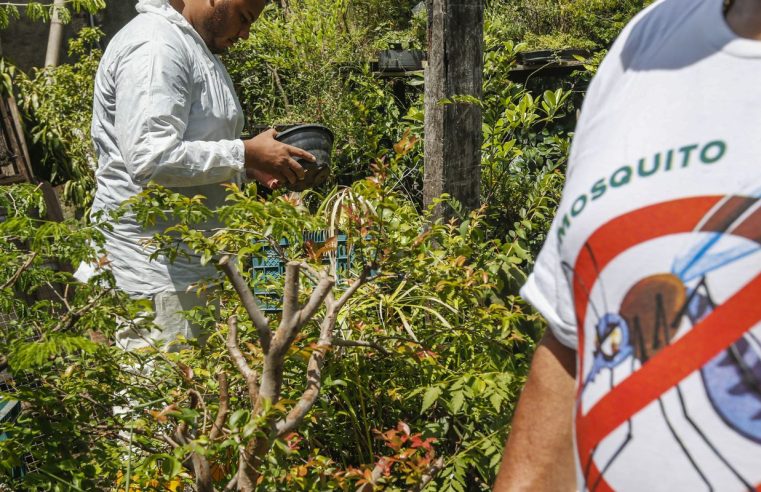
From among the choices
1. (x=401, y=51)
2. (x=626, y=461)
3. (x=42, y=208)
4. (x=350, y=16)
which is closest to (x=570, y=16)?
(x=350, y=16)

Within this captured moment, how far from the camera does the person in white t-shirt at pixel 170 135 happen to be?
2805mm

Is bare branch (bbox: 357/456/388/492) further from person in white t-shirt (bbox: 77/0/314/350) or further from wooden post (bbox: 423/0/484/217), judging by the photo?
wooden post (bbox: 423/0/484/217)

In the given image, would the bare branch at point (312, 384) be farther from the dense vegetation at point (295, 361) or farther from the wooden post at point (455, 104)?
the wooden post at point (455, 104)

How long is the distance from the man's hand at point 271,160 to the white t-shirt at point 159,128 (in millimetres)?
70

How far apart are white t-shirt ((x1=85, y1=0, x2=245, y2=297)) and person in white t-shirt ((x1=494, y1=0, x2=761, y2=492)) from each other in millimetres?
1925

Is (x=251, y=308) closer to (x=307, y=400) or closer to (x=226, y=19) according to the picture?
(x=307, y=400)

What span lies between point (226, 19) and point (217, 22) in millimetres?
37

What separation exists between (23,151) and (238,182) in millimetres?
4060

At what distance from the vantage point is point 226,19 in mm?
3137

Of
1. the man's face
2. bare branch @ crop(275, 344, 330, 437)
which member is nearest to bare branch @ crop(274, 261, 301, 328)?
bare branch @ crop(275, 344, 330, 437)

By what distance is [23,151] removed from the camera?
21.2 ft

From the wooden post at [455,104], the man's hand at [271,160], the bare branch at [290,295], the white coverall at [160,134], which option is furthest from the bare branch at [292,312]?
the wooden post at [455,104]

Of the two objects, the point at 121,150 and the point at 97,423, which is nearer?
the point at 97,423

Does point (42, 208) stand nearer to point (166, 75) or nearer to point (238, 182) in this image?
point (166, 75)
